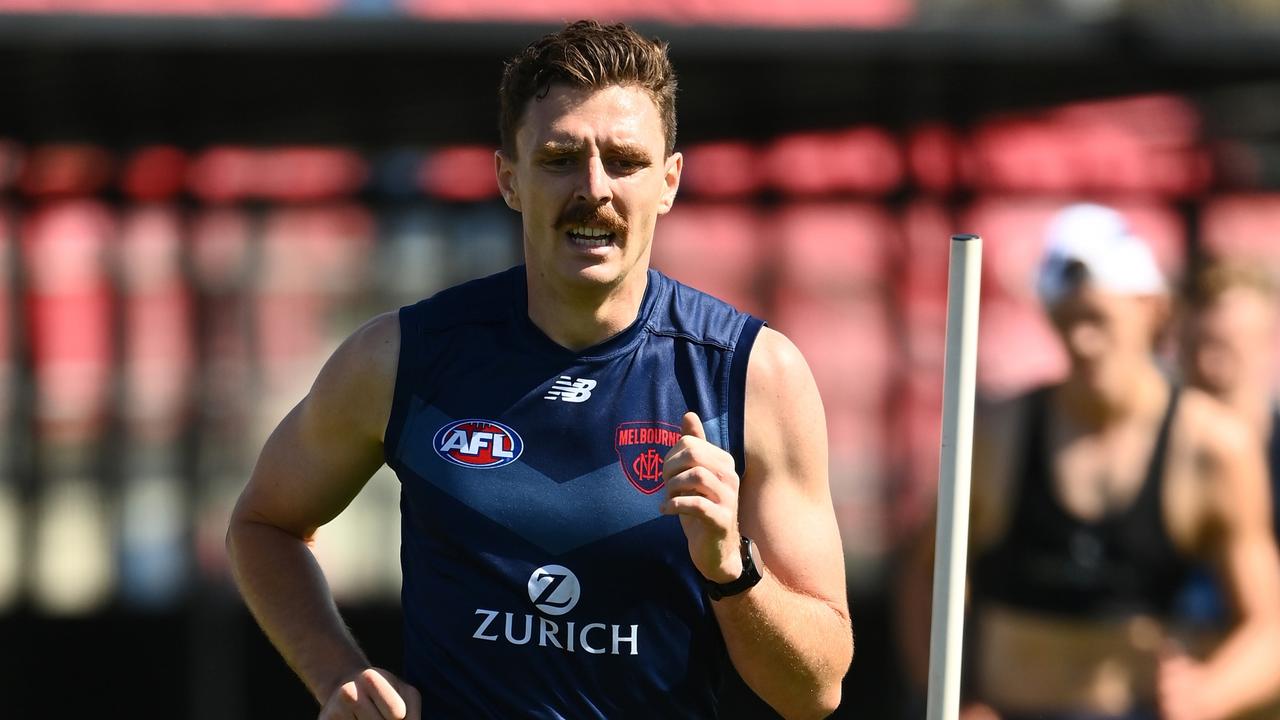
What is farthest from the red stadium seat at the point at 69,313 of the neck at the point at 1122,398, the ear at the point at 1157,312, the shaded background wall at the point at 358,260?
the ear at the point at 1157,312

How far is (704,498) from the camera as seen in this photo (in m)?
2.24

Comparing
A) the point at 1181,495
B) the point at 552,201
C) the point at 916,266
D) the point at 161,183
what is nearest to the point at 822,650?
the point at 552,201

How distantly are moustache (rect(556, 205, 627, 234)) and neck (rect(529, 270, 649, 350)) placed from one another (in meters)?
0.11

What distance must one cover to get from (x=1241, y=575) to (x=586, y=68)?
252 centimetres

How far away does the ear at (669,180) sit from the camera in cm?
263

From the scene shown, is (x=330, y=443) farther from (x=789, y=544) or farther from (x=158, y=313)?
(x=158, y=313)

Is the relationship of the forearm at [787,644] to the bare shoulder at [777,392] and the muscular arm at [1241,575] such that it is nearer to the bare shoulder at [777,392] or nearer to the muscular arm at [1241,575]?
the bare shoulder at [777,392]

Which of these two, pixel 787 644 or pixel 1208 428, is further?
pixel 1208 428

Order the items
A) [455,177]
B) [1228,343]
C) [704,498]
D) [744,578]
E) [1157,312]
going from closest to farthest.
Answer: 1. [704,498]
2. [744,578]
3. [1157,312]
4. [1228,343]
5. [455,177]

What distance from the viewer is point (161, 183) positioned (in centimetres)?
671

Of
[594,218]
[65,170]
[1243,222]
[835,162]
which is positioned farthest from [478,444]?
[1243,222]

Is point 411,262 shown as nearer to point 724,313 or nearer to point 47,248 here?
point 47,248

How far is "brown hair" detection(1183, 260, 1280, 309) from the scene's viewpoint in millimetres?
5301

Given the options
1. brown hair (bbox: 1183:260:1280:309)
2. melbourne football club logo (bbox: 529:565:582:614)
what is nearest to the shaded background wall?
brown hair (bbox: 1183:260:1280:309)
